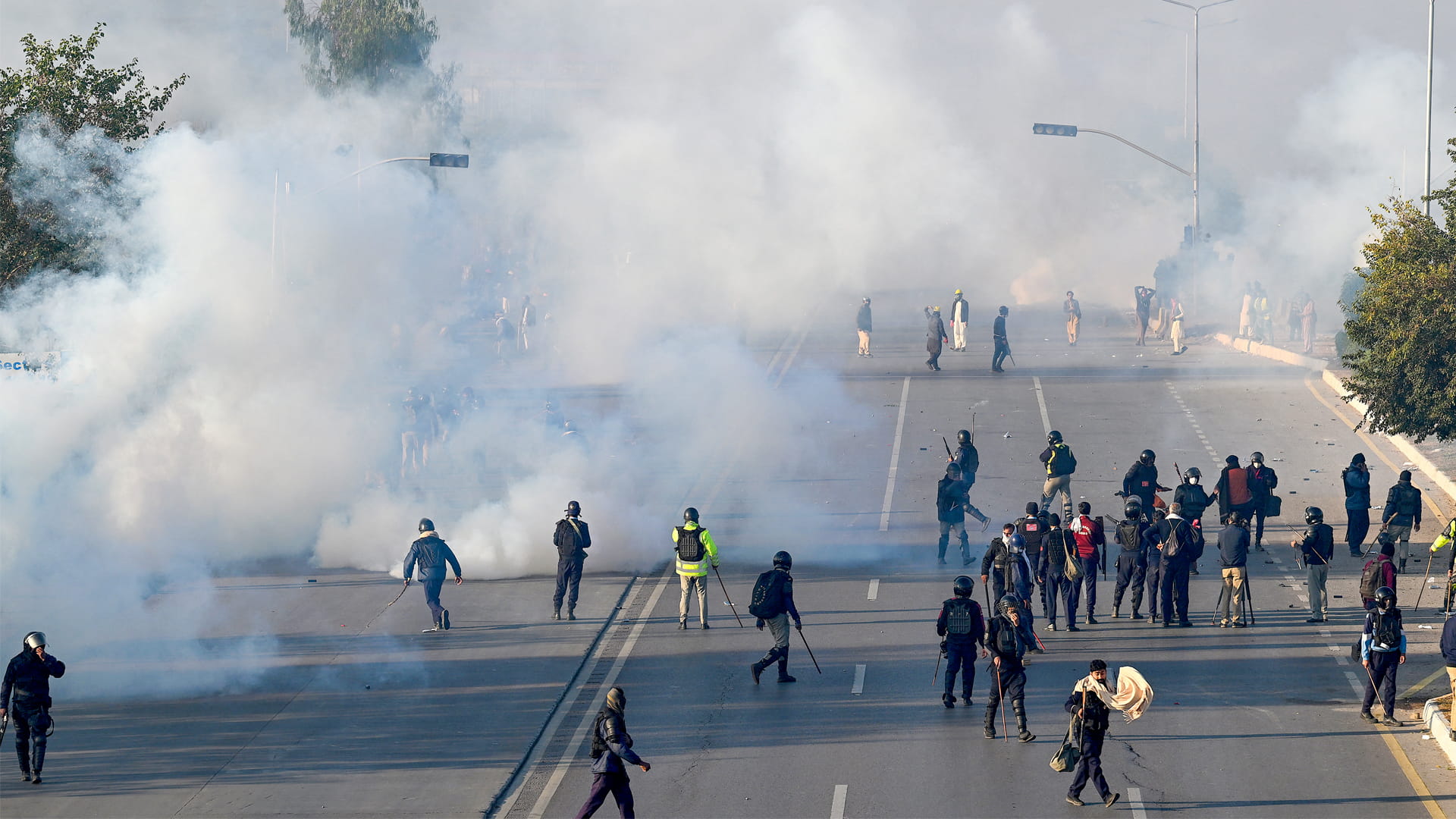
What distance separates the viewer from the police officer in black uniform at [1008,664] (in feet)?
44.7

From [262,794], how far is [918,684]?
6268 millimetres

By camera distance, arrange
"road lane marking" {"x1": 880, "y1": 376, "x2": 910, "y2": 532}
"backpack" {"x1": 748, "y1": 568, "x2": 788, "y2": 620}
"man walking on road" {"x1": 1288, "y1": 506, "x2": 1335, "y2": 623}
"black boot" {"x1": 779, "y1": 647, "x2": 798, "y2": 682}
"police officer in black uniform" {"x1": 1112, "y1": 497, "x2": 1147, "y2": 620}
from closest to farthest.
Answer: "backpack" {"x1": 748, "y1": 568, "x2": 788, "y2": 620} < "black boot" {"x1": 779, "y1": 647, "x2": 798, "y2": 682} < "man walking on road" {"x1": 1288, "y1": 506, "x2": 1335, "y2": 623} < "police officer in black uniform" {"x1": 1112, "y1": 497, "x2": 1147, "y2": 620} < "road lane marking" {"x1": 880, "y1": 376, "x2": 910, "y2": 532}

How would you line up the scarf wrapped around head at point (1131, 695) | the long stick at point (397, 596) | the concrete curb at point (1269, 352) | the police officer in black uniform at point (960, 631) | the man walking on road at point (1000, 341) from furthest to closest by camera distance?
the concrete curb at point (1269, 352) < the man walking on road at point (1000, 341) < the long stick at point (397, 596) < the police officer in black uniform at point (960, 631) < the scarf wrapped around head at point (1131, 695)

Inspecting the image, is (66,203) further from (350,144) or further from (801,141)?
(801,141)

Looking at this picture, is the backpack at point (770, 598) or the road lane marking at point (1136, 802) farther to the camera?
the backpack at point (770, 598)

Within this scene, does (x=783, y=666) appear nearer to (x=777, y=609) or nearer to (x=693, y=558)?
(x=777, y=609)

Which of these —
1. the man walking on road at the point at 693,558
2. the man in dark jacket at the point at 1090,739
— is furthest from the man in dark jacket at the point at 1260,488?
the man in dark jacket at the point at 1090,739

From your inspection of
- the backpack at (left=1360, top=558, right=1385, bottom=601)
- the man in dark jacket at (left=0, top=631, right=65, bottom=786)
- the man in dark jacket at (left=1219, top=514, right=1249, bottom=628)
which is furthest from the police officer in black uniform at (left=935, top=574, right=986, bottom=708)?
the man in dark jacket at (left=0, top=631, right=65, bottom=786)

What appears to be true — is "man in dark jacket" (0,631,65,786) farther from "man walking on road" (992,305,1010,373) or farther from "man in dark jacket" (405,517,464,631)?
"man walking on road" (992,305,1010,373)

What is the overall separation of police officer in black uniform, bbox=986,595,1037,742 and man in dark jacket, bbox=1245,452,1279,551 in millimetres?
8216

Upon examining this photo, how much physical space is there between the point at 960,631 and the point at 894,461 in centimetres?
1293

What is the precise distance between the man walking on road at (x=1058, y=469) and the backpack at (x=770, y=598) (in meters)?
8.10

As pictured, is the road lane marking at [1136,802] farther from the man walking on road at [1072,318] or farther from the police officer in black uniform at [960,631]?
the man walking on road at [1072,318]

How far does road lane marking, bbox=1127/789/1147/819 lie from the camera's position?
12.0 metres
